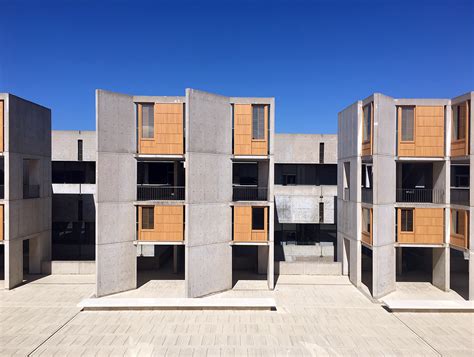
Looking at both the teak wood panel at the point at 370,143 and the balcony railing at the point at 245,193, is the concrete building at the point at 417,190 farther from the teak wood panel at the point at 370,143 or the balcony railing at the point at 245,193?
the balcony railing at the point at 245,193

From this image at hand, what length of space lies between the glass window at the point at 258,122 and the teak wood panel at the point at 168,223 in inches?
246

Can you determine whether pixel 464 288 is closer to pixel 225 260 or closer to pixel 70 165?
pixel 225 260

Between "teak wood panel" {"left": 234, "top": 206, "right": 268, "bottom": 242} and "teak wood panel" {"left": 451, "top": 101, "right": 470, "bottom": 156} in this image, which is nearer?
"teak wood panel" {"left": 451, "top": 101, "right": 470, "bottom": 156}

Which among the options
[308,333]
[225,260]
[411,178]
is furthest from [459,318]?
[225,260]

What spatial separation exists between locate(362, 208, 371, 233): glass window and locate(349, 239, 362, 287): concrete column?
989 millimetres

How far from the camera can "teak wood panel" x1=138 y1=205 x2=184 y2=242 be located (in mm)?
18938

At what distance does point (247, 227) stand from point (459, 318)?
38.4ft

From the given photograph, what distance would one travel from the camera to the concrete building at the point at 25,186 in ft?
63.6

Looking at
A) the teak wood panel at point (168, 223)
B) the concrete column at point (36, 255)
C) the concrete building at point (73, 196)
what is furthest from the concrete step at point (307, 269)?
the concrete column at point (36, 255)

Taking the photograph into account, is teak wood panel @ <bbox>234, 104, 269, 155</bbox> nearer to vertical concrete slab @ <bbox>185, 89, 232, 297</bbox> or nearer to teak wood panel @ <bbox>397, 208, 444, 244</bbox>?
vertical concrete slab @ <bbox>185, 89, 232, 297</bbox>

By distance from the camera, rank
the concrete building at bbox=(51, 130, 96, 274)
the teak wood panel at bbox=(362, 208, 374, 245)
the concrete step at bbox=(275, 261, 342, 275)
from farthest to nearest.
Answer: the concrete building at bbox=(51, 130, 96, 274) < the concrete step at bbox=(275, 261, 342, 275) < the teak wood panel at bbox=(362, 208, 374, 245)

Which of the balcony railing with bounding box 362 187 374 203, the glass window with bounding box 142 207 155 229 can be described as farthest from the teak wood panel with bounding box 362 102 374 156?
the glass window with bounding box 142 207 155 229

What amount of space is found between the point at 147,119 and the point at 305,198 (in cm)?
1428

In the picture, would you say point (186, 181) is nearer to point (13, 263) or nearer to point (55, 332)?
point (55, 332)
